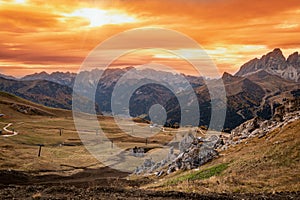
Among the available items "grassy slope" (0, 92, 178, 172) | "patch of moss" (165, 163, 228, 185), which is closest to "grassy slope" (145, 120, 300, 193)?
"patch of moss" (165, 163, 228, 185)

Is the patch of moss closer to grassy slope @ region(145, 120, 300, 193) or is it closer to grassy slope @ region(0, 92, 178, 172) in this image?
grassy slope @ region(145, 120, 300, 193)

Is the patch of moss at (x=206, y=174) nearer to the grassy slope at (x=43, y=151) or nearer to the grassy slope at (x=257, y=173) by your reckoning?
the grassy slope at (x=257, y=173)

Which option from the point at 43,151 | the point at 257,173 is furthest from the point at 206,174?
the point at 43,151

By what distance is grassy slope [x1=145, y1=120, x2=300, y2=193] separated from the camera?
95.9 ft

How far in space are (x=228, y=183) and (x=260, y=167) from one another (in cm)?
678

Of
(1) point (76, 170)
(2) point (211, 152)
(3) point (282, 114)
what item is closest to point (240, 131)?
(3) point (282, 114)

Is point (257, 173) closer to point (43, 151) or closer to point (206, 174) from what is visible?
point (206, 174)

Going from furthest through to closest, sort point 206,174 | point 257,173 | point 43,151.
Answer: point 43,151 → point 206,174 → point 257,173

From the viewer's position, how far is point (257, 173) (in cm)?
3419

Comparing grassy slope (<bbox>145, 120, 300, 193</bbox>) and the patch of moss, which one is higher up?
grassy slope (<bbox>145, 120, 300, 193</bbox>)

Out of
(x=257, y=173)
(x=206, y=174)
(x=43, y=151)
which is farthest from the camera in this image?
(x=43, y=151)

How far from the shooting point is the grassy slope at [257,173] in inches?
1150

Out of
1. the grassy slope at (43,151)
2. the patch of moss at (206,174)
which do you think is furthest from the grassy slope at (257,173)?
the grassy slope at (43,151)

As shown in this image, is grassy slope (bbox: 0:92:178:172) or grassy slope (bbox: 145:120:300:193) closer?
grassy slope (bbox: 145:120:300:193)
